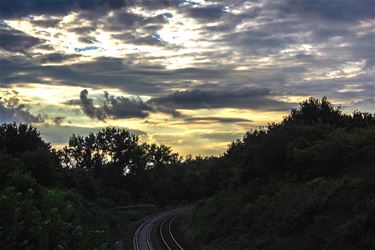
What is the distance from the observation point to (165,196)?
10800 centimetres

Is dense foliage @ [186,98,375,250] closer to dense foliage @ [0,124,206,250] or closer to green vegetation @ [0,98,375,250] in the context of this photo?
green vegetation @ [0,98,375,250]

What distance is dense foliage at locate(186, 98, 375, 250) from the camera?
19000 mm

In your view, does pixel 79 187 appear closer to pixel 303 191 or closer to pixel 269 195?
pixel 269 195

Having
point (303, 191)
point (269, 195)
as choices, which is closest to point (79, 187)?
point (269, 195)

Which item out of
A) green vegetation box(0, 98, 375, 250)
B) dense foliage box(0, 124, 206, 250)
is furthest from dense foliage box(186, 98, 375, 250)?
dense foliage box(0, 124, 206, 250)

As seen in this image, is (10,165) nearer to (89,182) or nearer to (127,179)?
(89,182)

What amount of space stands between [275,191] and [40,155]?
76.7 feet

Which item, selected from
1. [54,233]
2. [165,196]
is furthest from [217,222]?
[165,196]

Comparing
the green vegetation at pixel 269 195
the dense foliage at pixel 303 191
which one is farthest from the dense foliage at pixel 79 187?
the dense foliage at pixel 303 191

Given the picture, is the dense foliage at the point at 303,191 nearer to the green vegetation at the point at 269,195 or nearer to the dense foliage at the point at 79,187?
the green vegetation at the point at 269,195

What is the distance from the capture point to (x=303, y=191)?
24.0 metres

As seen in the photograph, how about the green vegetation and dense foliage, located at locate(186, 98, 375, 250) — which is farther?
dense foliage, located at locate(186, 98, 375, 250)

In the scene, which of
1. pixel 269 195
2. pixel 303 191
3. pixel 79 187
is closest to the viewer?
pixel 303 191

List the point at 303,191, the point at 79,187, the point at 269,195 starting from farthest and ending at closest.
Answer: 1. the point at 79,187
2. the point at 269,195
3. the point at 303,191
